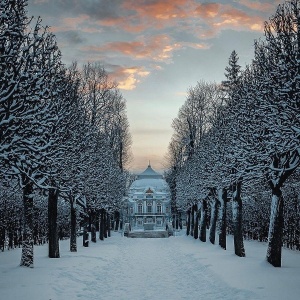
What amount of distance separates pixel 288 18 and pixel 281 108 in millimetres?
4127

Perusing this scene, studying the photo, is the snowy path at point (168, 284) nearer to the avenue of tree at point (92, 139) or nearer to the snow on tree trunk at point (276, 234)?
the snow on tree trunk at point (276, 234)

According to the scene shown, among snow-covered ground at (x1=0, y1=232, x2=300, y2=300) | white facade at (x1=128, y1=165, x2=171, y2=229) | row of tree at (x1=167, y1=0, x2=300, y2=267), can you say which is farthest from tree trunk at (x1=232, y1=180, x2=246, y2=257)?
white facade at (x1=128, y1=165, x2=171, y2=229)

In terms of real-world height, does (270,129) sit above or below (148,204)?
above

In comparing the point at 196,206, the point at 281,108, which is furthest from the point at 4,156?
the point at 196,206

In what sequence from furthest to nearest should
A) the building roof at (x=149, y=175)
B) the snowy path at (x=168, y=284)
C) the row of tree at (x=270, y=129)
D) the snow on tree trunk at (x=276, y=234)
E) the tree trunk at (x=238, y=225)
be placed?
the building roof at (x=149, y=175) < the tree trunk at (x=238, y=225) < the snow on tree trunk at (x=276, y=234) < the row of tree at (x=270, y=129) < the snowy path at (x=168, y=284)

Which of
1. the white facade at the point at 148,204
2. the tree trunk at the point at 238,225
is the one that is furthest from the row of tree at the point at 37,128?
the white facade at the point at 148,204

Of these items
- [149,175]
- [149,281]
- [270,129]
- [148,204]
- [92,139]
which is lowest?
[149,281]

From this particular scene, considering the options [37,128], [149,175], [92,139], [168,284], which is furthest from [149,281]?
[149,175]

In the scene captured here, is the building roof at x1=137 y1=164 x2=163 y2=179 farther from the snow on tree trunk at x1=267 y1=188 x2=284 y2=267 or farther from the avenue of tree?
the snow on tree trunk at x1=267 y1=188 x2=284 y2=267

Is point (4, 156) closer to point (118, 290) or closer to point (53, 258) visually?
point (118, 290)

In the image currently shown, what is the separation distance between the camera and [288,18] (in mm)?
15703

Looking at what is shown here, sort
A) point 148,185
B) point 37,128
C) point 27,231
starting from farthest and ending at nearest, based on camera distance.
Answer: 1. point 148,185
2. point 27,231
3. point 37,128

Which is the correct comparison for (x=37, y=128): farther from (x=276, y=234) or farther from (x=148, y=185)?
(x=148, y=185)

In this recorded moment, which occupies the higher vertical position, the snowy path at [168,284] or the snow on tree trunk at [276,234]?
the snow on tree trunk at [276,234]
